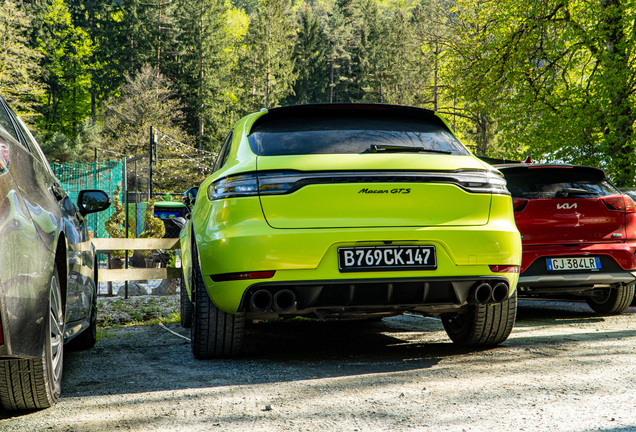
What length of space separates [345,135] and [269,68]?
56038mm

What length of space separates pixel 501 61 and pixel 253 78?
139 ft

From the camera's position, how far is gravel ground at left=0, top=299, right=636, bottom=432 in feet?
8.69

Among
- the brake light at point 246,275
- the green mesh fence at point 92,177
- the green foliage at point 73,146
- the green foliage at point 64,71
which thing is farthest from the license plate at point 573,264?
the green foliage at point 64,71

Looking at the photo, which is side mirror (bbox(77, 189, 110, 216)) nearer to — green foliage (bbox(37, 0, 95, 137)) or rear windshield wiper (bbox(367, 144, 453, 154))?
rear windshield wiper (bbox(367, 144, 453, 154))

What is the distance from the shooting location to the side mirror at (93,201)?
4732 mm

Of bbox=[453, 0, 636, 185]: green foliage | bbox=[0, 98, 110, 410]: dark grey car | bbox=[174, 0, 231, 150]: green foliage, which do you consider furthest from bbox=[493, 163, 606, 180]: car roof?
bbox=[174, 0, 231, 150]: green foliage

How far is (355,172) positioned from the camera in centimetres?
361

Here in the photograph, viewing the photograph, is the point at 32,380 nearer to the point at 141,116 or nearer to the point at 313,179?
the point at 313,179

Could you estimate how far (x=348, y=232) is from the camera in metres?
3.50

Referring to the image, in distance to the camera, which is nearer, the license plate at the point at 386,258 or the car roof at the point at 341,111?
the license plate at the point at 386,258

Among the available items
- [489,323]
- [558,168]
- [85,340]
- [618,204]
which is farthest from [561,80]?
[85,340]

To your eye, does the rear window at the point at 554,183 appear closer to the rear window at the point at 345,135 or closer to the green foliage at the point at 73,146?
the rear window at the point at 345,135

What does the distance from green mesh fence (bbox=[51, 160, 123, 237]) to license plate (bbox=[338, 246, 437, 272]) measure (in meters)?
14.4

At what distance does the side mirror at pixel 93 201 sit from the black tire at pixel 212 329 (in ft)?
3.74
